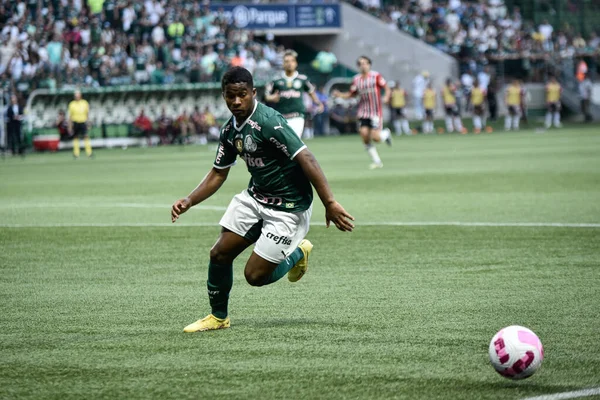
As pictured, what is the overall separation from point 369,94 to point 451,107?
22734 mm

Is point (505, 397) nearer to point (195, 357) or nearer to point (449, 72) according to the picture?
point (195, 357)

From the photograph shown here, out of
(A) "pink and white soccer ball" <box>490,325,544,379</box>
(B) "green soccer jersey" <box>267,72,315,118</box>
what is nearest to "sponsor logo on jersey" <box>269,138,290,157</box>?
(A) "pink and white soccer ball" <box>490,325,544,379</box>

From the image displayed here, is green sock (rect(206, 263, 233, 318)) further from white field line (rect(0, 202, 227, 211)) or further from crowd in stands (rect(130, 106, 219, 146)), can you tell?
crowd in stands (rect(130, 106, 219, 146))

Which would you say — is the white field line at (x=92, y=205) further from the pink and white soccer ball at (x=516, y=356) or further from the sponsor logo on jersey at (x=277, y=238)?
the pink and white soccer ball at (x=516, y=356)

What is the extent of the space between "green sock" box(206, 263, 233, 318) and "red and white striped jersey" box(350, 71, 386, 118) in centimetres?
1878

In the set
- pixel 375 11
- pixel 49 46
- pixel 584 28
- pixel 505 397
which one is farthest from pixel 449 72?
pixel 505 397

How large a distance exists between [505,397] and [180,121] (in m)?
39.3

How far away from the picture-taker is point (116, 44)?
1666 inches

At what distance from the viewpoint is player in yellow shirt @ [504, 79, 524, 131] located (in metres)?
49.7

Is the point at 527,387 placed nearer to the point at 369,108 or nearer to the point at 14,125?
the point at 369,108

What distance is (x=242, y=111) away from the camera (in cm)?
747

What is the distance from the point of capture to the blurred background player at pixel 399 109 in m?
48.5

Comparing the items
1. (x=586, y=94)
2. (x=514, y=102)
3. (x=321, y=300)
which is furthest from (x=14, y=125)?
(x=321, y=300)

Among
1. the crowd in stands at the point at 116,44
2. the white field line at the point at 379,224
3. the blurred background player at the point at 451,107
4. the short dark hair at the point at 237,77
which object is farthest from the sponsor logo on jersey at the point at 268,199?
the blurred background player at the point at 451,107
